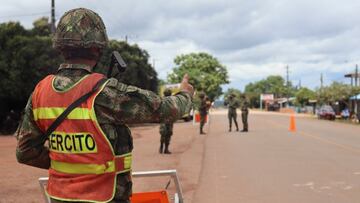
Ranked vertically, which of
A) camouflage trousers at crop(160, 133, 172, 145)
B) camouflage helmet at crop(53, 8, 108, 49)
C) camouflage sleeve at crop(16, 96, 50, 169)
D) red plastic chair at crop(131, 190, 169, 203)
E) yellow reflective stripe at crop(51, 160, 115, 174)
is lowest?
camouflage trousers at crop(160, 133, 172, 145)

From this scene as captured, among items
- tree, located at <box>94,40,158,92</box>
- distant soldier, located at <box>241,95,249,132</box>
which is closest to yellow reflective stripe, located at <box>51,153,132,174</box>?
distant soldier, located at <box>241,95,249,132</box>

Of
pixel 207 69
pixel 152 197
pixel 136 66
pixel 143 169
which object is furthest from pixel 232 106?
pixel 207 69

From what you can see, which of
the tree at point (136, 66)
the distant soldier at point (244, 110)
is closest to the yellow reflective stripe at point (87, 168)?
the distant soldier at point (244, 110)

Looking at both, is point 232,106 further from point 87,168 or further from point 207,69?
point 207,69

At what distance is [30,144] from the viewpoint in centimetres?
283

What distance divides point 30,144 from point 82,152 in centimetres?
44

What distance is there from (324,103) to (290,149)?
145ft

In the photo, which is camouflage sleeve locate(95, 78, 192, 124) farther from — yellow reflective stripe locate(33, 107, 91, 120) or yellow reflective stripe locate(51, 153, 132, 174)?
yellow reflective stripe locate(51, 153, 132, 174)

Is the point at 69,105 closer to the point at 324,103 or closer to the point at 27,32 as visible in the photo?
the point at 27,32

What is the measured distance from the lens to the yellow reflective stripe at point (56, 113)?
254 cm

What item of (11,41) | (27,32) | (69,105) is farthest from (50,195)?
(27,32)

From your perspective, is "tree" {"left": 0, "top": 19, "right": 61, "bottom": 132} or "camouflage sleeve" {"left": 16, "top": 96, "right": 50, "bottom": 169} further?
"tree" {"left": 0, "top": 19, "right": 61, "bottom": 132}

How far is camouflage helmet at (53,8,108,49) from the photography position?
105 inches

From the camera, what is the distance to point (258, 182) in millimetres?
9164
